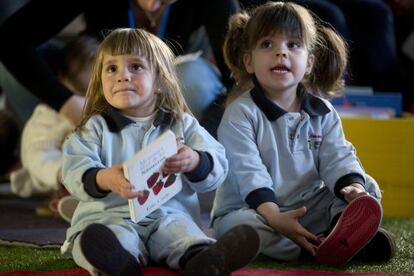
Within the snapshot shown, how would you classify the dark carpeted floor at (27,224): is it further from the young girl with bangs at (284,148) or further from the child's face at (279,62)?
the child's face at (279,62)

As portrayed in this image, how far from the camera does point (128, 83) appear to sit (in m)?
1.28

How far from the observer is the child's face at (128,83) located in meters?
1.28

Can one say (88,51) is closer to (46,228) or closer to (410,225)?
(46,228)

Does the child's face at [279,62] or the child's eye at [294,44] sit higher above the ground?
the child's eye at [294,44]

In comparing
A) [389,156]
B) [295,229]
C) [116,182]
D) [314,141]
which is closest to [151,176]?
[116,182]

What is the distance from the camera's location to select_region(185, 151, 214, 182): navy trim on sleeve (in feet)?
4.12

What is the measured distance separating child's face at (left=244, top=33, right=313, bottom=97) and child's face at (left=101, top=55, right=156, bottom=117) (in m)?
0.22

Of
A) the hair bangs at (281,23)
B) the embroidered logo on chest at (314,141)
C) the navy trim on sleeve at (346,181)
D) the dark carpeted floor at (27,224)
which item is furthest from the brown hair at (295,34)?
the dark carpeted floor at (27,224)

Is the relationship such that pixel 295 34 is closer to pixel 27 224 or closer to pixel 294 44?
pixel 294 44

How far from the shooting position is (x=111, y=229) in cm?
117

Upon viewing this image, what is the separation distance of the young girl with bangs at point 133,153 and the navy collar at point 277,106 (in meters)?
0.14

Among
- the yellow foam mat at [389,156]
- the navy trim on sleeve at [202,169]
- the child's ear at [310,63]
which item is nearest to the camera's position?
the navy trim on sleeve at [202,169]

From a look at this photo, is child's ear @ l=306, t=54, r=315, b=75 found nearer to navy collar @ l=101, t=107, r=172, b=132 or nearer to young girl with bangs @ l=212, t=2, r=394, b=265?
young girl with bangs @ l=212, t=2, r=394, b=265

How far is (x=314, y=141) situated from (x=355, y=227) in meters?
0.25
